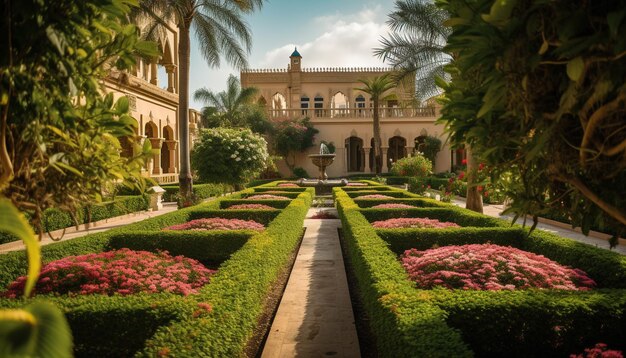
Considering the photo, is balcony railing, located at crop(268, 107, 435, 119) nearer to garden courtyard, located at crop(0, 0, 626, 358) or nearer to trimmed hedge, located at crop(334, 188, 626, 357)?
garden courtyard, located at crop(0, 0, 626, 358)

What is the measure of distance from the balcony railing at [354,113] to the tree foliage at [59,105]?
33.3 meters

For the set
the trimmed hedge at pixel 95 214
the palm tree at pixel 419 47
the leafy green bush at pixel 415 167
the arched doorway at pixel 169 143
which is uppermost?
the palm tree at pixel 419 47

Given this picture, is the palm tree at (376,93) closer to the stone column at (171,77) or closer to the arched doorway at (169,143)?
the stone column at (171,77)

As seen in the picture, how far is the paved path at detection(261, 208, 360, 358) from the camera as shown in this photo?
14.0 ft

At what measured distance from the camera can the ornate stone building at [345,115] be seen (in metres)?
35.5

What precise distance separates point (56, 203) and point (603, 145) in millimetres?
2392

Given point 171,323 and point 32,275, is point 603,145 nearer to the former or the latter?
point 32,275

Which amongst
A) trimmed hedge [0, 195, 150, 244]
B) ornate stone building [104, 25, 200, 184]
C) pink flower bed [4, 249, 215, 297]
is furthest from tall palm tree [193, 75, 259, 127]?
pink flower bed [4, 249, 215, 297]

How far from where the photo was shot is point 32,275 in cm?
92

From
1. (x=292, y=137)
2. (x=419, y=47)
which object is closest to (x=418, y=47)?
(x=419, y=47)

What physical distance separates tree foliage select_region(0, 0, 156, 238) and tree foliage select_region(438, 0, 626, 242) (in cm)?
149

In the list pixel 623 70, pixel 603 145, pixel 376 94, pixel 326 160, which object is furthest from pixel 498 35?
pixel 376 94

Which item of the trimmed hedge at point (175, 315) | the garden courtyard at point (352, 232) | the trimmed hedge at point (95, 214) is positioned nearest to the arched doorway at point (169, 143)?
the trimmed hedge at point (95, 214)

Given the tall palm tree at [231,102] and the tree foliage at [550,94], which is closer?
the tree foliage at [550,94]
